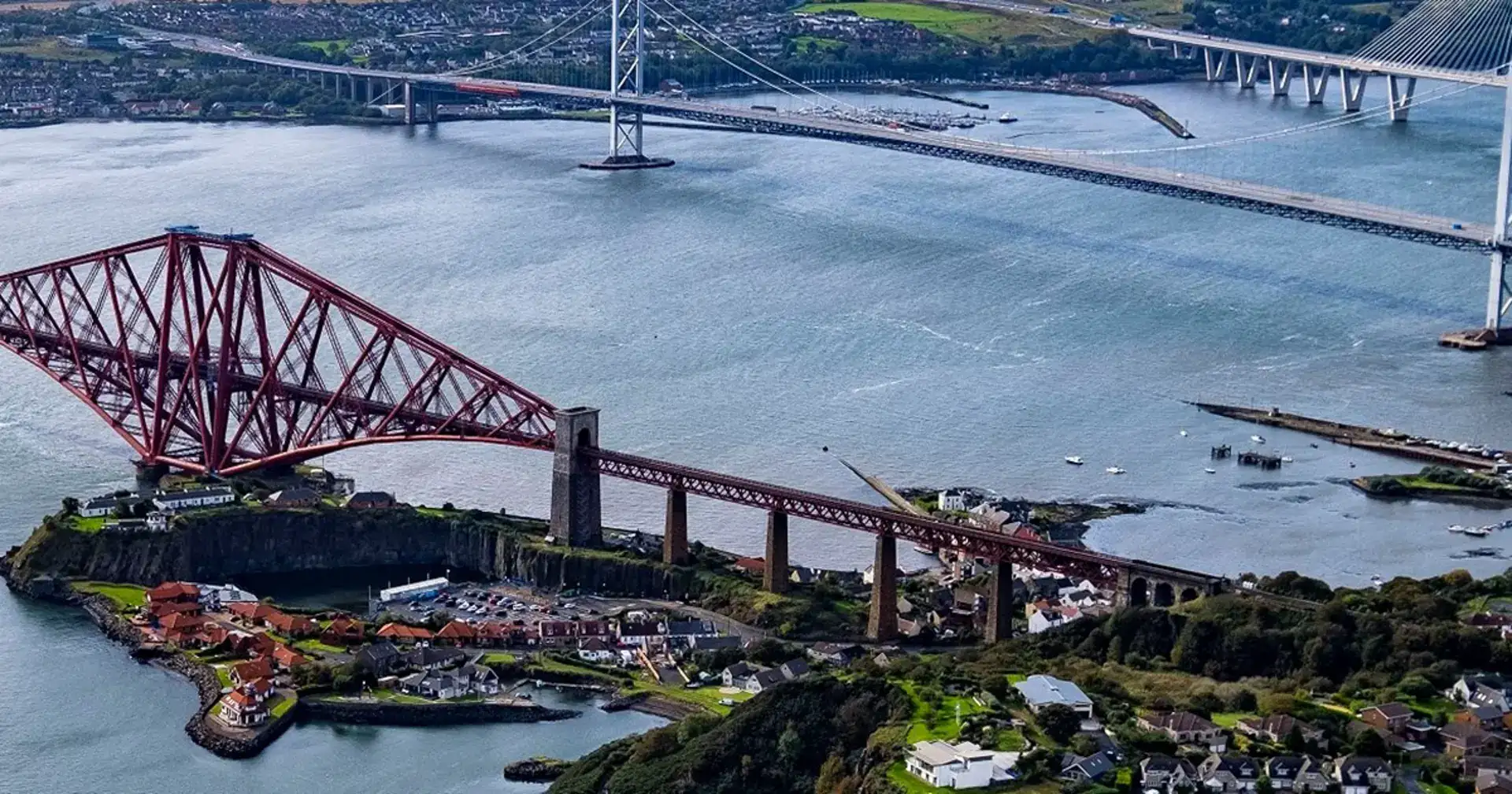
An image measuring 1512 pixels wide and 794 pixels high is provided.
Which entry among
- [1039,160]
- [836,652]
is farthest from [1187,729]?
[1039,160]

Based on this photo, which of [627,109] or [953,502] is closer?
[953,502]

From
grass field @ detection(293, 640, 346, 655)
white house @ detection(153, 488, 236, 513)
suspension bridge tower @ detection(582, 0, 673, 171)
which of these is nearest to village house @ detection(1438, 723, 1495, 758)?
grass field @ detection(293, 640, 346, 655)

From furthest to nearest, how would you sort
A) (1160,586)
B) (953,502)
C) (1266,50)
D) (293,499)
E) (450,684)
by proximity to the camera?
(1266,50)
(953,502)
(293,499)
(1160,586)
(450,684)

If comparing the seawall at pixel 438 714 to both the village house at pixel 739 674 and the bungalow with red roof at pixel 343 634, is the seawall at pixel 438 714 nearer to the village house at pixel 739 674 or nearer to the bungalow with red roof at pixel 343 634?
the village house at pixel 739 674

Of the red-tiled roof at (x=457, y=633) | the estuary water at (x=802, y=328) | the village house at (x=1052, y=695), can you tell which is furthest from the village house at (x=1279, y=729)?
the red-tiled roof at (x=457, y=633)

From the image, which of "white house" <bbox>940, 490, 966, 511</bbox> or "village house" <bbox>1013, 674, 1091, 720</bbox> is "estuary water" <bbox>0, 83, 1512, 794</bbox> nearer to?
"white house" <bbox>940, 490, 966, 511</bbox>

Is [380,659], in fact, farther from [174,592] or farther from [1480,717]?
[1480,717]

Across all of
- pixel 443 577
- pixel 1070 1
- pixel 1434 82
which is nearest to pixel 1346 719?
pixel 443 577
